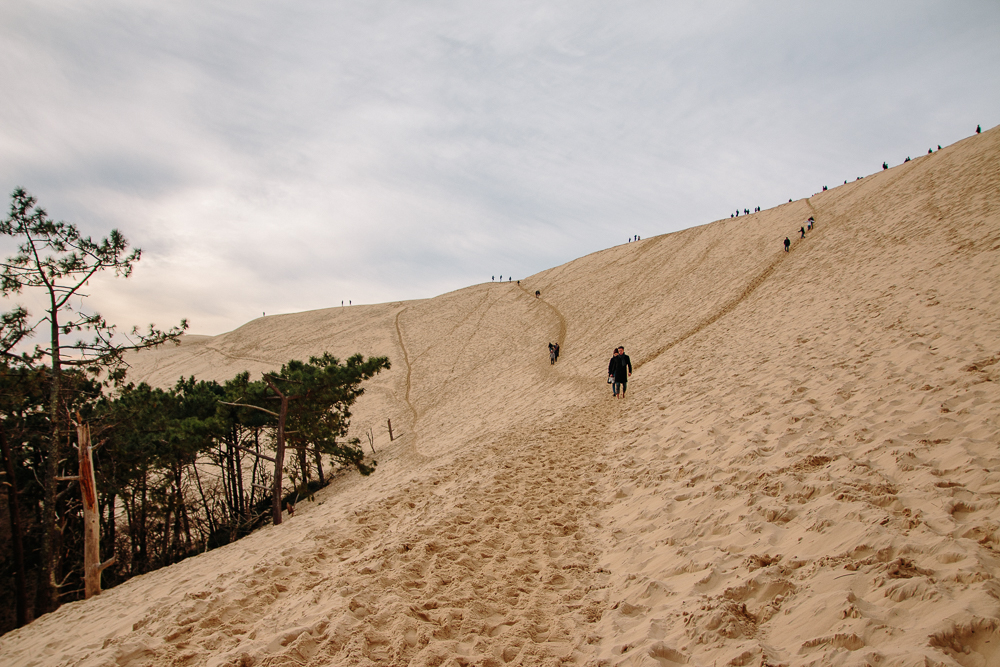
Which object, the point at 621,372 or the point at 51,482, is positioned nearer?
the point at 51,482

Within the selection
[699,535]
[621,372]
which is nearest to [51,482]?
[699,535]

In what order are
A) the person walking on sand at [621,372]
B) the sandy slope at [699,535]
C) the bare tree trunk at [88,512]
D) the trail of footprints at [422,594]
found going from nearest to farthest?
the sandy slope at [699,535]
the trail of footprints at [422,594]
the bare tree trunk at [88,512]
the person walking on sand at [621,372]

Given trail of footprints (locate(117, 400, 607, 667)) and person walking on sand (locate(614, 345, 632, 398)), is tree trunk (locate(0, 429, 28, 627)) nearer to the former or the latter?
trail of footprints (locate(117, 400, 607, 667))

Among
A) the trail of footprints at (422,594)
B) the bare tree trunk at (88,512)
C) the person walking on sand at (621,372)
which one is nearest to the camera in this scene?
the trail of footprints at (422,594)

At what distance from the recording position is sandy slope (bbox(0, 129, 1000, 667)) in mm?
3418

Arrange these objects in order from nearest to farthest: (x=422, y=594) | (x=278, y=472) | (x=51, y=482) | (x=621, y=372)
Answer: (x=422, y=594)
(x=51, y=482)
(x=621, y=372)
(x=278, y=472)

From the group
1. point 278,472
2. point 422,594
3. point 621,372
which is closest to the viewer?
point 422,594

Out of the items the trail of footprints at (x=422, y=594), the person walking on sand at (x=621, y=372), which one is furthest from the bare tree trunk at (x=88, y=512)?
the person walking on sand at (x=621, y=372)

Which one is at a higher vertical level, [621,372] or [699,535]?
[621,372]

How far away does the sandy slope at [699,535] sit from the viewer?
342 cm

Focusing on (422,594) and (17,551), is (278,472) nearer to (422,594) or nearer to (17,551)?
(17,551)

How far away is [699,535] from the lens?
16.8ft

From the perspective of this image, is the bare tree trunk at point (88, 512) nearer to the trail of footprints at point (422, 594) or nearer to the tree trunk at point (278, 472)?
the tree trunk at point (278, 472)

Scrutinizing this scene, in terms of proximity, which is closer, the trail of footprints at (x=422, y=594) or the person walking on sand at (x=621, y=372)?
the trail of footprints at (x=422, y=594)
